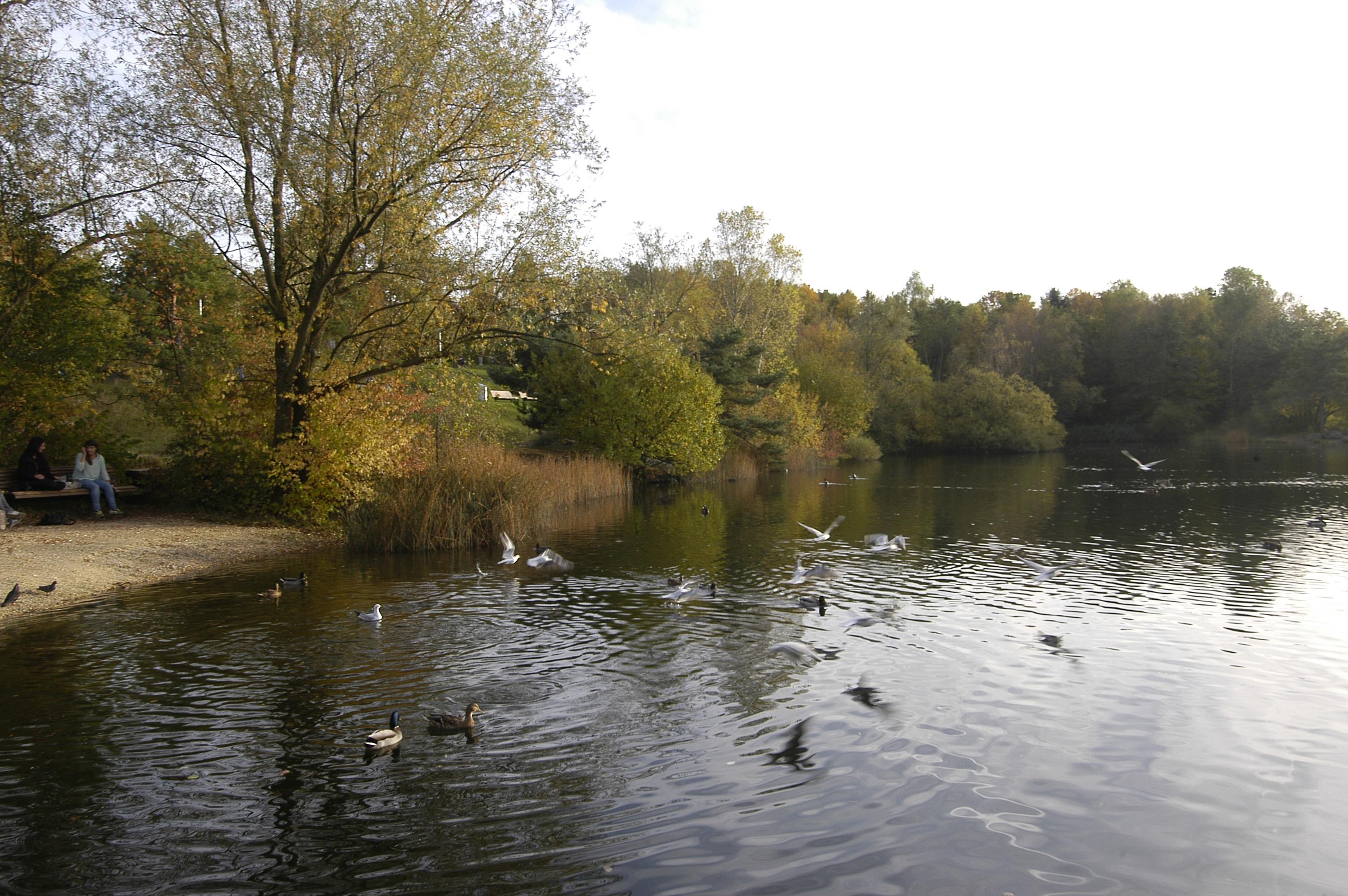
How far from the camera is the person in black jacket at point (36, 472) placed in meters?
19.4

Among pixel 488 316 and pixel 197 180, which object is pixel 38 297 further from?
pixel 488 316

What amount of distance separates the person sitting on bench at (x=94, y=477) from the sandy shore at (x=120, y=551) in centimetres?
55

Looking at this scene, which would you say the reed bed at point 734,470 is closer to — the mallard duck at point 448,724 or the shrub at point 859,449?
the shrub at point 859,449

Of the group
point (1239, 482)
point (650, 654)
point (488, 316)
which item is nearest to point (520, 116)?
point (488, 316)

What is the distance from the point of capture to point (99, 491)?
65.3ft

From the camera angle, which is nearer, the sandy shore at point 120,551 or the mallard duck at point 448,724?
the mallard duck at point 448,724

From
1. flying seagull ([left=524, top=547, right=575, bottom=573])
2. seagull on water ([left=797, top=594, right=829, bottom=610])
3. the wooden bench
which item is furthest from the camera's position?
the wooden bench

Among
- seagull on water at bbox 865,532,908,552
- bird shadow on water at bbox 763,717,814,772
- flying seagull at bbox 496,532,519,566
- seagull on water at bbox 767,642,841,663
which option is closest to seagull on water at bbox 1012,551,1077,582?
seagull on water at bbox 865,532,908,552

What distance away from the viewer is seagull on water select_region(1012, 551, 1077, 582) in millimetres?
16109

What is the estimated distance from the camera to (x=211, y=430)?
2025 cm

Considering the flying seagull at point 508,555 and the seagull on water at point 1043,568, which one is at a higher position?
the flying seagull at point 508,555

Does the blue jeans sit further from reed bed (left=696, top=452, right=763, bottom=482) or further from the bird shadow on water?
reed bed (left=696, top=452, right=763, bottom=482)

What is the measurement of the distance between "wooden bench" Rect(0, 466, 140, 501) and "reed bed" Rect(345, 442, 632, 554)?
19.8 ft

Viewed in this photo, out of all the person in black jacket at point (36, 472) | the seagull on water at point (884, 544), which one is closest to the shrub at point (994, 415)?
the seagull on water at point (884, 544)
